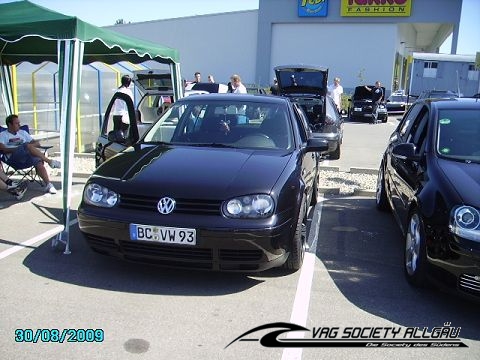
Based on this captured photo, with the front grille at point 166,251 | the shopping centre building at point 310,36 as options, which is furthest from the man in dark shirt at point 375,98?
the front grille at point 166,251

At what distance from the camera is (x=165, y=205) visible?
12.3ft

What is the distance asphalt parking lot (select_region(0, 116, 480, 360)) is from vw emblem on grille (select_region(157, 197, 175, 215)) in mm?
658

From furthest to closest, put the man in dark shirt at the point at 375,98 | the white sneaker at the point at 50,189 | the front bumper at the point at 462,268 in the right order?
1. the man in dark shirt at the point at 375,98
2. the white sneaker at the point at 50,189
3. the front bumper at the point at 462,268

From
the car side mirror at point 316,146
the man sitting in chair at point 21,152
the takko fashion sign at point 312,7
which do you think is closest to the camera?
the car side mirror at point 316,146

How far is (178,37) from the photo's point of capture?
117 ft

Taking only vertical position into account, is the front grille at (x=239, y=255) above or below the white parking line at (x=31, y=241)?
above

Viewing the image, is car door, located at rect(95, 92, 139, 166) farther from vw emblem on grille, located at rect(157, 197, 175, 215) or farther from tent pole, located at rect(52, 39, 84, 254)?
vw emblem on grille, located at rect(157, 197, 175, 215)

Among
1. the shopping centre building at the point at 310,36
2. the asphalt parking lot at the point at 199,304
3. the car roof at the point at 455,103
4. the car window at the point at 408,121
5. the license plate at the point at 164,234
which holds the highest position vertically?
the shopping centre building at the point at 310,36

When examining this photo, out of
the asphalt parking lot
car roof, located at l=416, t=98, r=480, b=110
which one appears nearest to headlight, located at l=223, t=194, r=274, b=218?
the asphalt parking lot

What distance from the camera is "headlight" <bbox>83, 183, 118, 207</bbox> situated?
13.0ft

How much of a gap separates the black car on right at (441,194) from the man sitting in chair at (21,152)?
4705 mm

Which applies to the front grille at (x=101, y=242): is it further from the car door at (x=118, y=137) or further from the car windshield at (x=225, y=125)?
the car door at (x=118, y=137)

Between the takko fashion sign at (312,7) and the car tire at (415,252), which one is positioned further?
the takko fashion sign at (312,7)

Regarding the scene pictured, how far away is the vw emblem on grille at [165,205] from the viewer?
3725mm
